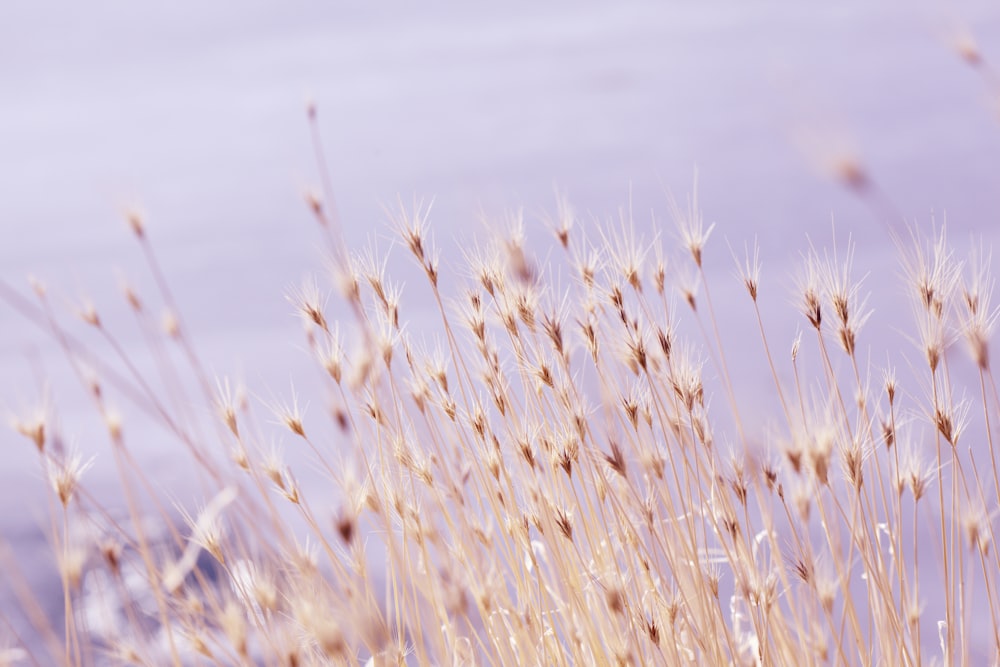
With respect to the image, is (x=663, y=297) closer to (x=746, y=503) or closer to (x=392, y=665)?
(x=746, y=503)

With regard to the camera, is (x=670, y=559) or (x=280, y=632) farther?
(x=670, y=559)

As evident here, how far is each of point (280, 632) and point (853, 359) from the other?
85 centimetres

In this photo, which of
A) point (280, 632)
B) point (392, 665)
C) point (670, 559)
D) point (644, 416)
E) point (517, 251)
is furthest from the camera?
point (644, 416)

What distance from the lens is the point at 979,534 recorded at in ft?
4.53

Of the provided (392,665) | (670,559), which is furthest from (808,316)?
(392,665)

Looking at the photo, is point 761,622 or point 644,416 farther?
point 644,416

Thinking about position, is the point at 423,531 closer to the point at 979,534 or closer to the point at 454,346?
the point at 454,346

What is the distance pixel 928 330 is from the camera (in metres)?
1.27

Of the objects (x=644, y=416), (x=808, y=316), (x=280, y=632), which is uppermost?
(x=808, y=316)

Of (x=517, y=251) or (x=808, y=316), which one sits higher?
(x=517, y=251)

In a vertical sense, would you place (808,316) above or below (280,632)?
above

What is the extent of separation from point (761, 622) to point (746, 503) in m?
0.16

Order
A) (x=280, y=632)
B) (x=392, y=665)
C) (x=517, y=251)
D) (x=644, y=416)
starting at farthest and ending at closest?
(x=644, y=416) → (x=517, y=251) → (x=392, y=665) → (x=280, y=632)

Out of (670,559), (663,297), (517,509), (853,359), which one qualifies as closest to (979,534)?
(853,359)
